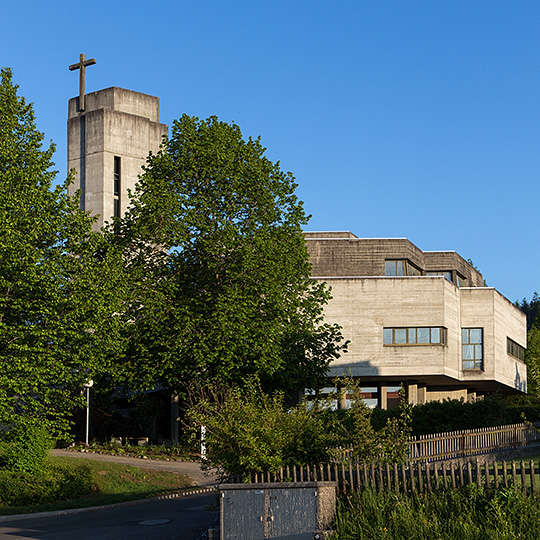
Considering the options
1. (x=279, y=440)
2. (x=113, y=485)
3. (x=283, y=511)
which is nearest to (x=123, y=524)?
(x=279, y=440)

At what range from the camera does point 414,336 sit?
54062 mm

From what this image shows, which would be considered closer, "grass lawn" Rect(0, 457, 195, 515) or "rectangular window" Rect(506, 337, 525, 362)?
"grass lawn" Rect(0, 457, 195, 515)

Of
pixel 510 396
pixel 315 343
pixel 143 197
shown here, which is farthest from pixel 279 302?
pixel 510 396

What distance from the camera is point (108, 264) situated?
3216 cm

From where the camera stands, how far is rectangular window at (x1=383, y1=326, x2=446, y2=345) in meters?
53.9

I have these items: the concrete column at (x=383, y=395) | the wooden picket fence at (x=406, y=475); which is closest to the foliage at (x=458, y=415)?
the concrete column at (x=383, y=395)

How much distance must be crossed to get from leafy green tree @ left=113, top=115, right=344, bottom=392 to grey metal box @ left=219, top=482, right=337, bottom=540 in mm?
21292

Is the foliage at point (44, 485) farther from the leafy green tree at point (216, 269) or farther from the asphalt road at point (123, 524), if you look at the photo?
the leafy green tree at point (216, 269)

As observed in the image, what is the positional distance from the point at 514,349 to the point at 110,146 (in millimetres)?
35527

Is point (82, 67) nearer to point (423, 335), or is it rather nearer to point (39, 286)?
point (423, 335)

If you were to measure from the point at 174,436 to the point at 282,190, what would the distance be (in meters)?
18.8

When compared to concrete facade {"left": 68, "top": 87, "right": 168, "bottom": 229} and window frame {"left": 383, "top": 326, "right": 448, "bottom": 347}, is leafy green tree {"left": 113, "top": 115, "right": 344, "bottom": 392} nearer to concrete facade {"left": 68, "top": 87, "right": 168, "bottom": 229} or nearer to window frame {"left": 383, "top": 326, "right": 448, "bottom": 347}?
window frame {"left": 383, "top": 326, "right": 448, "bottom": 347}

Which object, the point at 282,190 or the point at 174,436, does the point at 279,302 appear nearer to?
the point at 282,190

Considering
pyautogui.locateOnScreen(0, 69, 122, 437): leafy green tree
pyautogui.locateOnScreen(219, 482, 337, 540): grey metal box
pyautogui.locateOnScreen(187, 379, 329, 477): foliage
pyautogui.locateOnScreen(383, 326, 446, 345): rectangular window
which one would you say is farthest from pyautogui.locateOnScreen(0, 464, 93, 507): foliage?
pyautogui.locateOnScreen(383, 326, 446, 345): rectangular window
